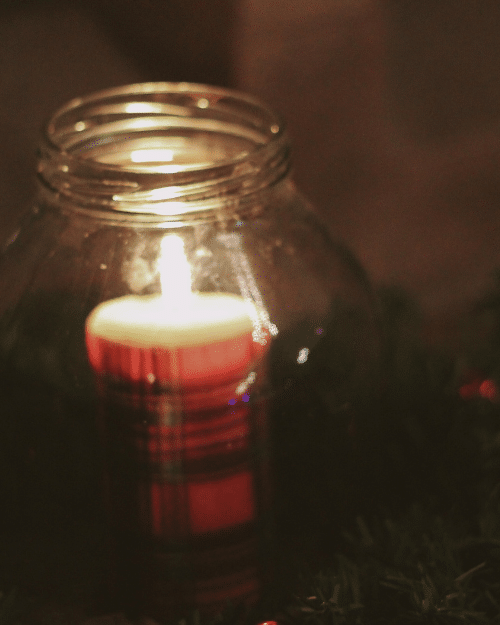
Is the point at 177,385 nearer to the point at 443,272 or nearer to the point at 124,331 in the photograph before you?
the point at 124,331

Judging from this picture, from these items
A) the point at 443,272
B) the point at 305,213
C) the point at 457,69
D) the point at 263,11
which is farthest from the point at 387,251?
the point at 305,213

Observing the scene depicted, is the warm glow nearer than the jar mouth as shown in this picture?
No

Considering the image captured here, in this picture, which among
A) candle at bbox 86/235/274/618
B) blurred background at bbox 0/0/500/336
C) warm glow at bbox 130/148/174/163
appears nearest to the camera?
candle at bbox 86/235/274/618

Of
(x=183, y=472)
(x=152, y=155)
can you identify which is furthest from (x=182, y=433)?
(x=152, y=155)

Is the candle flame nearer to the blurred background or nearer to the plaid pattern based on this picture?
the plaid pattern

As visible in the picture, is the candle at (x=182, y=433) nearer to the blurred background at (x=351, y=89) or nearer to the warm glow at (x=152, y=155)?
the warm glow at (x=152, y=155)

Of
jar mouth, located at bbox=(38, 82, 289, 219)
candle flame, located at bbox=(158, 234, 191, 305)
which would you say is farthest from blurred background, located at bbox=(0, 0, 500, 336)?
candle flame, located at bbox=(158, 234, 191, 305)

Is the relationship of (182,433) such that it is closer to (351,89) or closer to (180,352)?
(180,352)

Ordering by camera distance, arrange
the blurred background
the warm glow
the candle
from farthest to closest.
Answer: the blurred background < the warm glow < the candle
